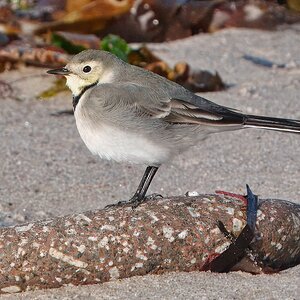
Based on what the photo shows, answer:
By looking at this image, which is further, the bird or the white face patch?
the white face patch

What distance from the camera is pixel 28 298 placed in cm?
423

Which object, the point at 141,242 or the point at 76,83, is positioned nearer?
the point at 141,242

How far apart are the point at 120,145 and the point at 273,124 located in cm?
82

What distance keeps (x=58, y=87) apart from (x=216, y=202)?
3.43 m

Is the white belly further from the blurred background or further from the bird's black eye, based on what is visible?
the blurred background

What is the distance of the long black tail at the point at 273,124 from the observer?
190 inches

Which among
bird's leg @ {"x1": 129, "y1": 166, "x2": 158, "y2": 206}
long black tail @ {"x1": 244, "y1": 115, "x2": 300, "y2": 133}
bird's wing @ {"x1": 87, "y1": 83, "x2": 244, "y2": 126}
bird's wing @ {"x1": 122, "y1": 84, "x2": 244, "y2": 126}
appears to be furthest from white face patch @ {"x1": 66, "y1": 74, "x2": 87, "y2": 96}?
long black tail @ {"x1": 244, "y1": 115, "x2": 300, "y2": 133}

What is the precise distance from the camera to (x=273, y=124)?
15.9 feet

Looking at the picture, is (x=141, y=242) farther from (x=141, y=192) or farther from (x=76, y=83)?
(x=76, y=83)

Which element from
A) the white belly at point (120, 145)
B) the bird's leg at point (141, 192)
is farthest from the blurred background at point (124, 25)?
the white belly at point (120, 145)

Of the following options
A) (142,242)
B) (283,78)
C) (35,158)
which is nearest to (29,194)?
(35,158)

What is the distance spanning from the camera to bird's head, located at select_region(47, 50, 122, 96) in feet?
16.7

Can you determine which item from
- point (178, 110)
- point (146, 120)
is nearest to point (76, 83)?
point (146, 120)

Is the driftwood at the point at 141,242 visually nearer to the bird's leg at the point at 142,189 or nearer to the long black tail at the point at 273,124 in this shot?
the bird's leg at the point at 142,189
